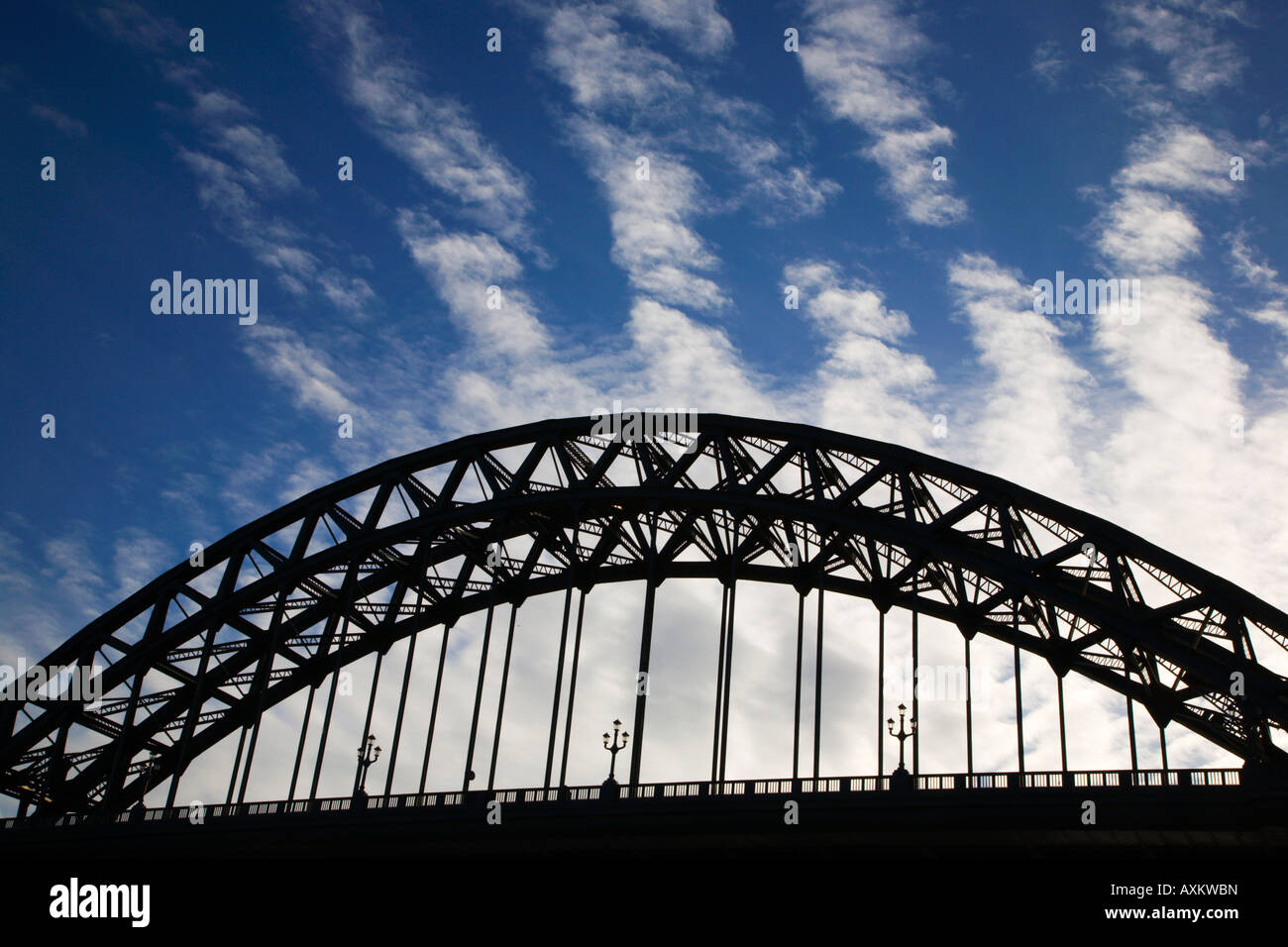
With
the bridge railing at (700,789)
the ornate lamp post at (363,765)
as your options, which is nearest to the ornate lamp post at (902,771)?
the bridge railing at (700,789)

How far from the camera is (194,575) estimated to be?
171 feet

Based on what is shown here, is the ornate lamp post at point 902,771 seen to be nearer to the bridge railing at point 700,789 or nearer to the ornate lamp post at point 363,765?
the bridge railing at point 700,789

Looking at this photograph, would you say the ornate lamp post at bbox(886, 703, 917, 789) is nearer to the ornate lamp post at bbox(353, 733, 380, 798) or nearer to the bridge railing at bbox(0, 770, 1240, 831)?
the bridge railing at bbox(0, 770, 1240, 831)

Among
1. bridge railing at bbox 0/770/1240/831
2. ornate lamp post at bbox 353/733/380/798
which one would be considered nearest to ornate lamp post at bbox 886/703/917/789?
bridge railing at bbox 0/770/1240/831

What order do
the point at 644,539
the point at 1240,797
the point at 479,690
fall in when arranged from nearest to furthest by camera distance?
the point at 1240,797, the point at 479,690, the point at 644,539
